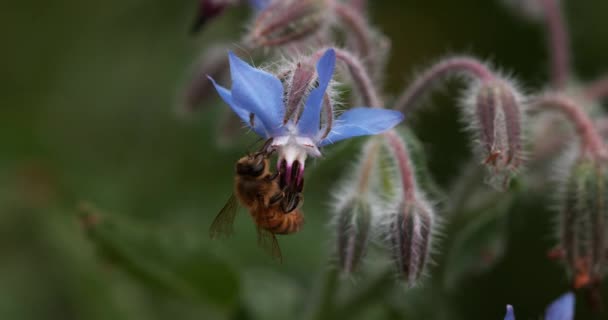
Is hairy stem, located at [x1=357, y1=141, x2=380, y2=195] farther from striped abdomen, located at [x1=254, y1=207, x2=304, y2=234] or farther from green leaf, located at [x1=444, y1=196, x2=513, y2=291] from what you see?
green leaf, located at [x1=444, y1=196, x2=513, y2=291]

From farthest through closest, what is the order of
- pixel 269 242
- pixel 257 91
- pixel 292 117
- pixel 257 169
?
pixel 269 242 < pixel 257 169 < pixel 292 117 < pixel 257 91

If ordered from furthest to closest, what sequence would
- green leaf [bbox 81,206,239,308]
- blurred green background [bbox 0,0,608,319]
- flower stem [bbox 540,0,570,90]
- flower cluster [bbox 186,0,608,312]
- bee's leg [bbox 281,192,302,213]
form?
flower stem [bbox 540,0,570,90]
blurred green background [bbox 0,0,608,319]
green leaf [bbox 81,206,239,308]
bee's leg [bbox 281,192,302,213]
flower cluster [bbox 186,0,608,312]

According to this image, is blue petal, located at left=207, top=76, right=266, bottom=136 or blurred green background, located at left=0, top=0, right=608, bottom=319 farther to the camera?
blurred green background, located at left=0, top=0, right=608, bottom=319

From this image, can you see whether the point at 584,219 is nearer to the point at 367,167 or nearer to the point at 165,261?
the point at 367,167

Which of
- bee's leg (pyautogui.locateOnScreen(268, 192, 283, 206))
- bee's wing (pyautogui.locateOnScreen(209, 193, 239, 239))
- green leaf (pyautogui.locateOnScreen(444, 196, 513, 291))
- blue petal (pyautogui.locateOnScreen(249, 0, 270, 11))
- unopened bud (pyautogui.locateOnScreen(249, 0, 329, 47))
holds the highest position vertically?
blue petal (pyautogui.locateOnScreen(249, 0, 270, 11))

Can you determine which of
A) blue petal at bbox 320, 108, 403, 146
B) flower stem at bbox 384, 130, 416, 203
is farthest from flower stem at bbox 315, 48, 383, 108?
blue petal at bbox 320, 108, 403, 146

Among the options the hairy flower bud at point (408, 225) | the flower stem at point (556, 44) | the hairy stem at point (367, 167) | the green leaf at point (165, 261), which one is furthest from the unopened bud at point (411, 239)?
the flower stem at point (556, 44)

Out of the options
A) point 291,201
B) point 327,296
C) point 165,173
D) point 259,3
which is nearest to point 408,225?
point 291,201
